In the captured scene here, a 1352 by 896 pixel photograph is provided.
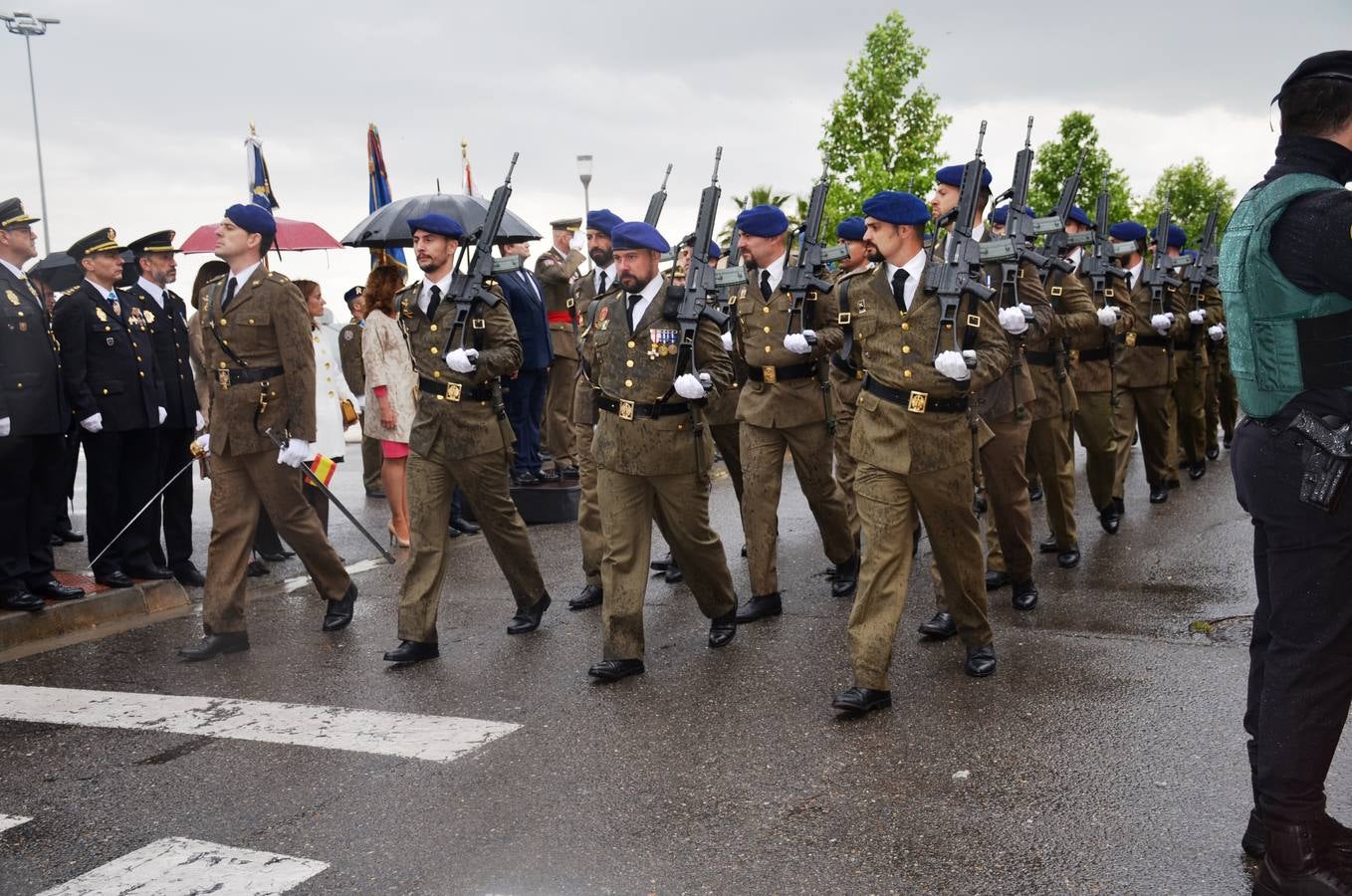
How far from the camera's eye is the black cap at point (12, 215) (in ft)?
26.0

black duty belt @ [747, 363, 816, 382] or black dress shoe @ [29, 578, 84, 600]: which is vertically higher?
black duty belt @ [747, 363, 816, 382]

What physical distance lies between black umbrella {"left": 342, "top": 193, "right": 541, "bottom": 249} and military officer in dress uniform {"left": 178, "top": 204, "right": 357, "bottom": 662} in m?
3.20

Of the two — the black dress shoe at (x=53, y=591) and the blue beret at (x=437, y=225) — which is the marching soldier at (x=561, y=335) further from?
the blue beret at (x=437, y=225)

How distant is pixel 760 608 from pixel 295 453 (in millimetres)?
2591

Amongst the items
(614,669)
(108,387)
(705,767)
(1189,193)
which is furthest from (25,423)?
(1189,193)

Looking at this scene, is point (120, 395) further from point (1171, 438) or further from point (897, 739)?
point (1171, 438)

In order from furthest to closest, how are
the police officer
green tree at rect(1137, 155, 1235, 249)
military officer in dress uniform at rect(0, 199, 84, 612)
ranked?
green tree at rect(1137, 155, 1235, 249) < military officer in dress uniform at rect(0, 199, 84, 612) < the police officer

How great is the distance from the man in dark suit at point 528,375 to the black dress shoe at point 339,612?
372cm

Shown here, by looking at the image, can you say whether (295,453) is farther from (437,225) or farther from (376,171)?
(376,171)

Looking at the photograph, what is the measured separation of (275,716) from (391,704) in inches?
19.3

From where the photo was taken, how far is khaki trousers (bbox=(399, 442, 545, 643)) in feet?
21.7

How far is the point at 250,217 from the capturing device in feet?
23.1

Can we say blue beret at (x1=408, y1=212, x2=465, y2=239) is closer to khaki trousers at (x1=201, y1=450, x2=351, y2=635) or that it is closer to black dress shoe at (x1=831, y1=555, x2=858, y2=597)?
khaki trousers at (x1=201, y1=450, x2=351, y2=635)

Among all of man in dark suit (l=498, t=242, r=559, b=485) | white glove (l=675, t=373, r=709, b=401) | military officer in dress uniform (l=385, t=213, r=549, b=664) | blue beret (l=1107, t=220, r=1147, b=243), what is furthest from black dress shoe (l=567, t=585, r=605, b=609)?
blue beret (l=1107, t=220, r=1147, b=243)
